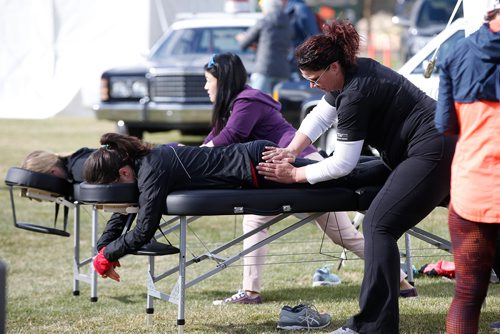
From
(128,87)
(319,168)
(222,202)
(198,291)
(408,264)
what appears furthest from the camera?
(128,87)

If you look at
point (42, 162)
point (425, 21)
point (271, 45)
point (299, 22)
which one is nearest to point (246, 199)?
point (42, 162)

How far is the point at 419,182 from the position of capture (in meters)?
4.59

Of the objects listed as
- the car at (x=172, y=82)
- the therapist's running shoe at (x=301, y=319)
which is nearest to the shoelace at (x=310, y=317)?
the therapist's running shoe at (x=301, y=319)

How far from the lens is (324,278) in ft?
21.9

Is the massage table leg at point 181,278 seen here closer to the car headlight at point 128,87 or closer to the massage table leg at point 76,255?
the massage table leg at point 76,255

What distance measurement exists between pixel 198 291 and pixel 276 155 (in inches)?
73.5

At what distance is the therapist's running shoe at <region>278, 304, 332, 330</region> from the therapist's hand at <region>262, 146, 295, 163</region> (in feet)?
2.68

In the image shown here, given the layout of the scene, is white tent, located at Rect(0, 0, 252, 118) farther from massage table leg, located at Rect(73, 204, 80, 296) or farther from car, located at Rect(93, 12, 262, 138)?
massage table leg, located at Rect(73, 204, 80, 296)

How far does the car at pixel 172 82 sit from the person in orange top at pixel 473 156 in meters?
9.21

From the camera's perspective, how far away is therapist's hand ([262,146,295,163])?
5.01 metres

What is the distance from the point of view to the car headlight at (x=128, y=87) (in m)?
13.4

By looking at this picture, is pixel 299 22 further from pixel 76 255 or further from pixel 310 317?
pixel 310 317

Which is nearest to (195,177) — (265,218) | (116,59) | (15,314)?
(265,218)

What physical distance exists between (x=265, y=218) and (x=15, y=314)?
1.61 meters
